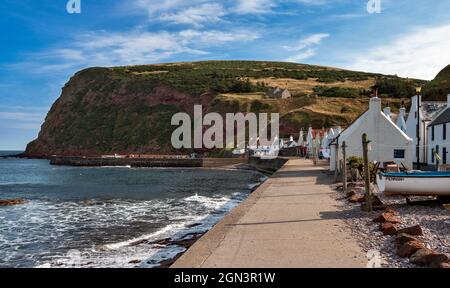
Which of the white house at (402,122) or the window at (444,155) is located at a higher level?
the white house at (402,122)

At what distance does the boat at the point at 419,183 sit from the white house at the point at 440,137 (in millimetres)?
20166

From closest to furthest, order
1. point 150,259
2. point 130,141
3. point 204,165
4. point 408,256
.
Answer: point 408,256, point 150,259, point 204,165, point 130,141

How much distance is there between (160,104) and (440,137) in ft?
297

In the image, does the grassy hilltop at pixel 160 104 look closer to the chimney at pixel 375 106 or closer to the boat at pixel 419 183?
the chimney at pixel 375 106

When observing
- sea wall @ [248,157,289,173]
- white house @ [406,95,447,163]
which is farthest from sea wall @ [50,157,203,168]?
white house @ [406,95,447,163]

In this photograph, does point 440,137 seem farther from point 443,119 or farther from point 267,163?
point 267,163

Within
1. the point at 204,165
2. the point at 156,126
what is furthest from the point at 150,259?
the point at 156,126

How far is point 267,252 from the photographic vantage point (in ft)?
29.1

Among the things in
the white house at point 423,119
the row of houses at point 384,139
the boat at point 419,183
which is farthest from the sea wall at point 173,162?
the boat at point 419,183

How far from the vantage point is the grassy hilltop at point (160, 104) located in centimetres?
10306

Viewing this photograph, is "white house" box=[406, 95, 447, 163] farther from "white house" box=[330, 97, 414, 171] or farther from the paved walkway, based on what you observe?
the paved walkway

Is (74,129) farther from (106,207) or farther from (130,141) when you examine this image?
(106,207)
